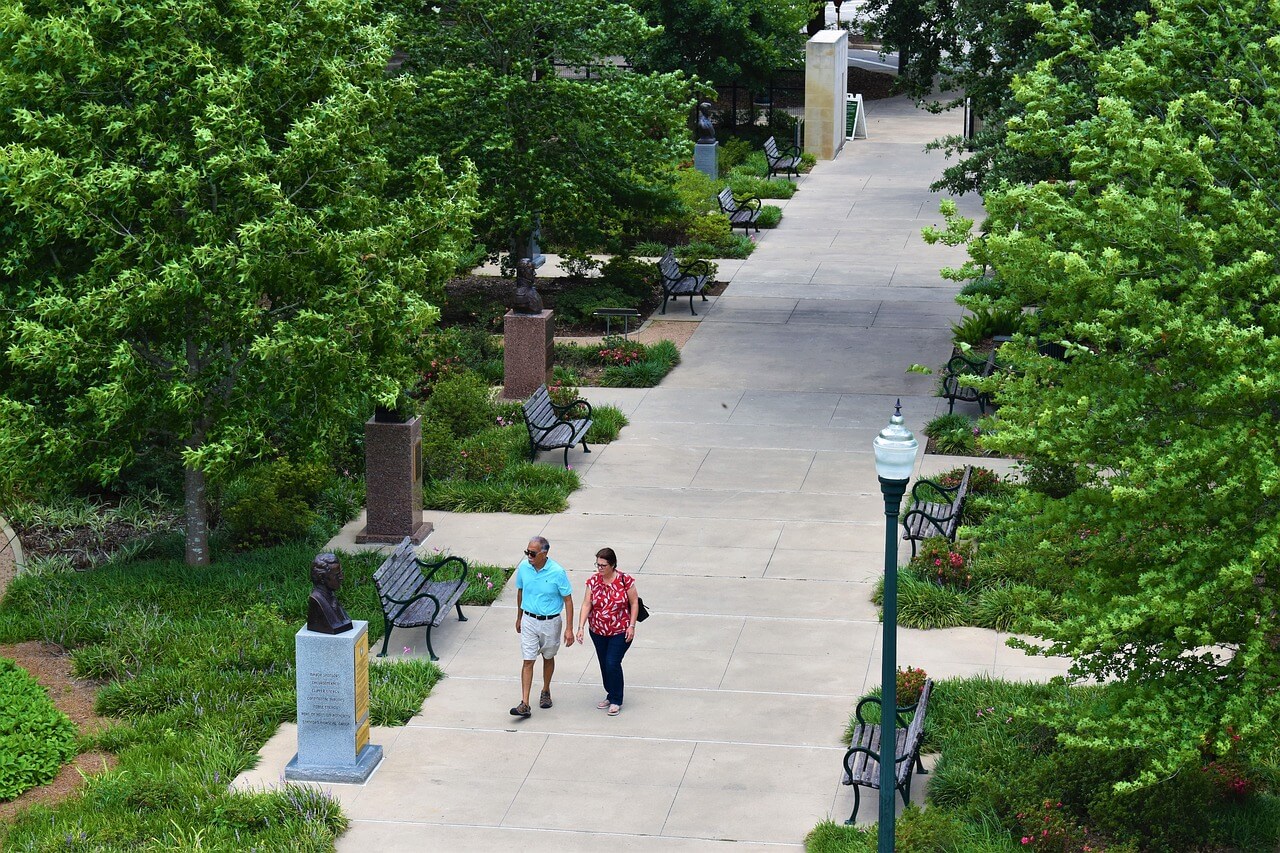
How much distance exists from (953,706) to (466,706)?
13.0 feet

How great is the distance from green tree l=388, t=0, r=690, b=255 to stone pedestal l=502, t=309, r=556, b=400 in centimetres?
225

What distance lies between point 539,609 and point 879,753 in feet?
9.91

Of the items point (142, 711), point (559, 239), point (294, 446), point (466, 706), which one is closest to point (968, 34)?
point (559, 239)

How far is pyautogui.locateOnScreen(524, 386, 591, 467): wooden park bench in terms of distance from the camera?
1998cm

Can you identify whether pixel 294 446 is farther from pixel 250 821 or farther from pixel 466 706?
pixel 250 821

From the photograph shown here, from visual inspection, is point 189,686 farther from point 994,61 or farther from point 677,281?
point 677,281

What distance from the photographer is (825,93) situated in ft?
130

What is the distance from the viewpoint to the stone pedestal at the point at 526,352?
22.3 m

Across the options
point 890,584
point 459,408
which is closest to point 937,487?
point 459,408

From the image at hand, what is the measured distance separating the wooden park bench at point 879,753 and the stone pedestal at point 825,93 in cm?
2802

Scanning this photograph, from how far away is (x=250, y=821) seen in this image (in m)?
12.1

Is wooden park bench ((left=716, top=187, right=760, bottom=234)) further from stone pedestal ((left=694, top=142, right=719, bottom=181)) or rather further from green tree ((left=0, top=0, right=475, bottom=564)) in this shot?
green tree ((left=0, top=0, right=475, bottom=564))

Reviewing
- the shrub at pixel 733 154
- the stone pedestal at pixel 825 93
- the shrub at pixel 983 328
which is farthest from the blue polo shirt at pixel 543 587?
the stone pedestal at pixel 825 93

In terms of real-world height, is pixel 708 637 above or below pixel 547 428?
below
